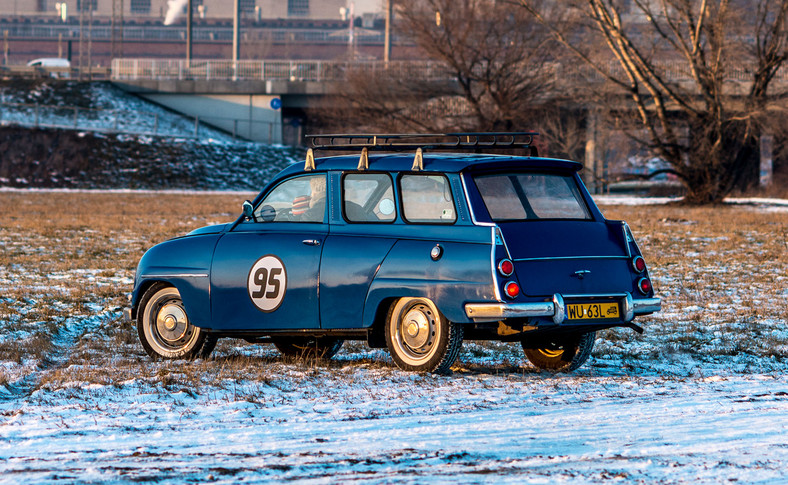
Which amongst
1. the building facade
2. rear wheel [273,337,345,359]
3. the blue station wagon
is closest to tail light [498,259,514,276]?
the blue station wagon

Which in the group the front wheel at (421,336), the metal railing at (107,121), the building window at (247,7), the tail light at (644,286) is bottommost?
the front wheel at (421,336)

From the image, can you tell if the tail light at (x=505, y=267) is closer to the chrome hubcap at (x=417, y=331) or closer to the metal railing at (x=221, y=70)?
the chrome hubcap at (x=417, y=331)

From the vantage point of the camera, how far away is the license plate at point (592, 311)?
7727 mm

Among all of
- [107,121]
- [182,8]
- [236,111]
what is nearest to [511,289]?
[107,121]

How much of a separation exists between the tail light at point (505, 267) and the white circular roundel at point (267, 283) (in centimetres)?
175

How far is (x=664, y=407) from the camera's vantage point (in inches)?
273

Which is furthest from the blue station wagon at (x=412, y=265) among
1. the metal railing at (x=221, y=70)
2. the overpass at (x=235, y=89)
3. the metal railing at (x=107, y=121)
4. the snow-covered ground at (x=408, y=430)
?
the overpass at (x=235, y=89)

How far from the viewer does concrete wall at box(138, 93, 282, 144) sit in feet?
212

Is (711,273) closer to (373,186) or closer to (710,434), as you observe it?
(373,186)

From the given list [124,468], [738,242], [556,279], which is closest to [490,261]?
[556,279]

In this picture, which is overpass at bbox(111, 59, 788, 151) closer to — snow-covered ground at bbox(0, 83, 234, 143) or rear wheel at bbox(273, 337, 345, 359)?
snow-covered ground at bbox(0, 83, 234, 143)

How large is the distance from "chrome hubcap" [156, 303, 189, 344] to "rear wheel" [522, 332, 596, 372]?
2.67 metres

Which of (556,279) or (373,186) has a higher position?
(373,186)

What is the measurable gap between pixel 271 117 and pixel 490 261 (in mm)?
58197
